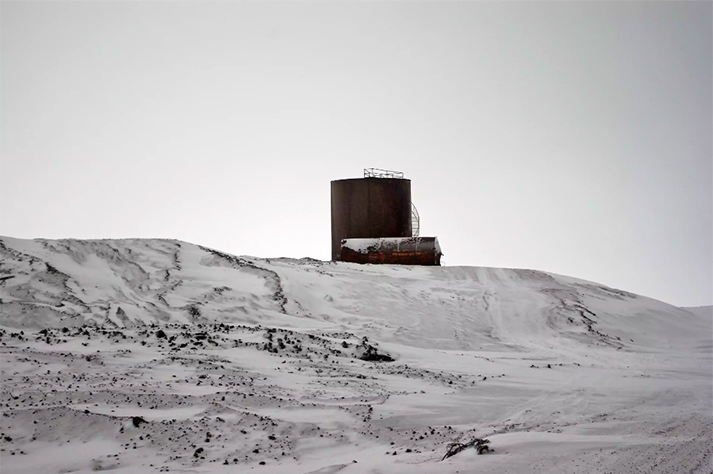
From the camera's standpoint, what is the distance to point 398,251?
1659cm

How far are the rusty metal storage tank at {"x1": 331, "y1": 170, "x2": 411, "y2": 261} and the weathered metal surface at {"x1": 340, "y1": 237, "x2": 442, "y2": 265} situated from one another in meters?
2.54

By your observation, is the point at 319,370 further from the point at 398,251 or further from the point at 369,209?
the point at 369,209

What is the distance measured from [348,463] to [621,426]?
2.44 m

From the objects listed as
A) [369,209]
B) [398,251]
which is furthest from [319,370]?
[369,209]

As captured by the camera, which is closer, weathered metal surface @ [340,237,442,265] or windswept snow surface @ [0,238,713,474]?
windswept snow surface @ [0,238,713,474]

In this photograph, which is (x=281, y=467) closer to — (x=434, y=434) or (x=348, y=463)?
(x=348, y=463)

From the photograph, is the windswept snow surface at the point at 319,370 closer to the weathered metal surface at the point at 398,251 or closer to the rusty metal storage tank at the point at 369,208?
the weathered metal surface at the point at 398,251

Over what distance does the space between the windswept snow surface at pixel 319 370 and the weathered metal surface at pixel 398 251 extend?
273cm

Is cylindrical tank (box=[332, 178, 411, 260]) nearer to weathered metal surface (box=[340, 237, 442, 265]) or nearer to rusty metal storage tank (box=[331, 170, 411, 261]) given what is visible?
rusty metal storage tank (box=[331, 170, 411, 261])

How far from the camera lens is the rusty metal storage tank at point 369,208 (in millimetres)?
19547

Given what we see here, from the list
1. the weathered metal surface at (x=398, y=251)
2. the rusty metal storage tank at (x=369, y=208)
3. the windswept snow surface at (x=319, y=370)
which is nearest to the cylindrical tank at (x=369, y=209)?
the rusty metal storage tank at (x=369, y=208)

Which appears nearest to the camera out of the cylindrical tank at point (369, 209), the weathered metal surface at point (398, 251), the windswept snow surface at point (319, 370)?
the windswept snow surface at point (319, 370)

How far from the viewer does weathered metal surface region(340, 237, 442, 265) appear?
16438mm

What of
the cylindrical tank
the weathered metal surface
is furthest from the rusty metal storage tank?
the weathered metal surface
